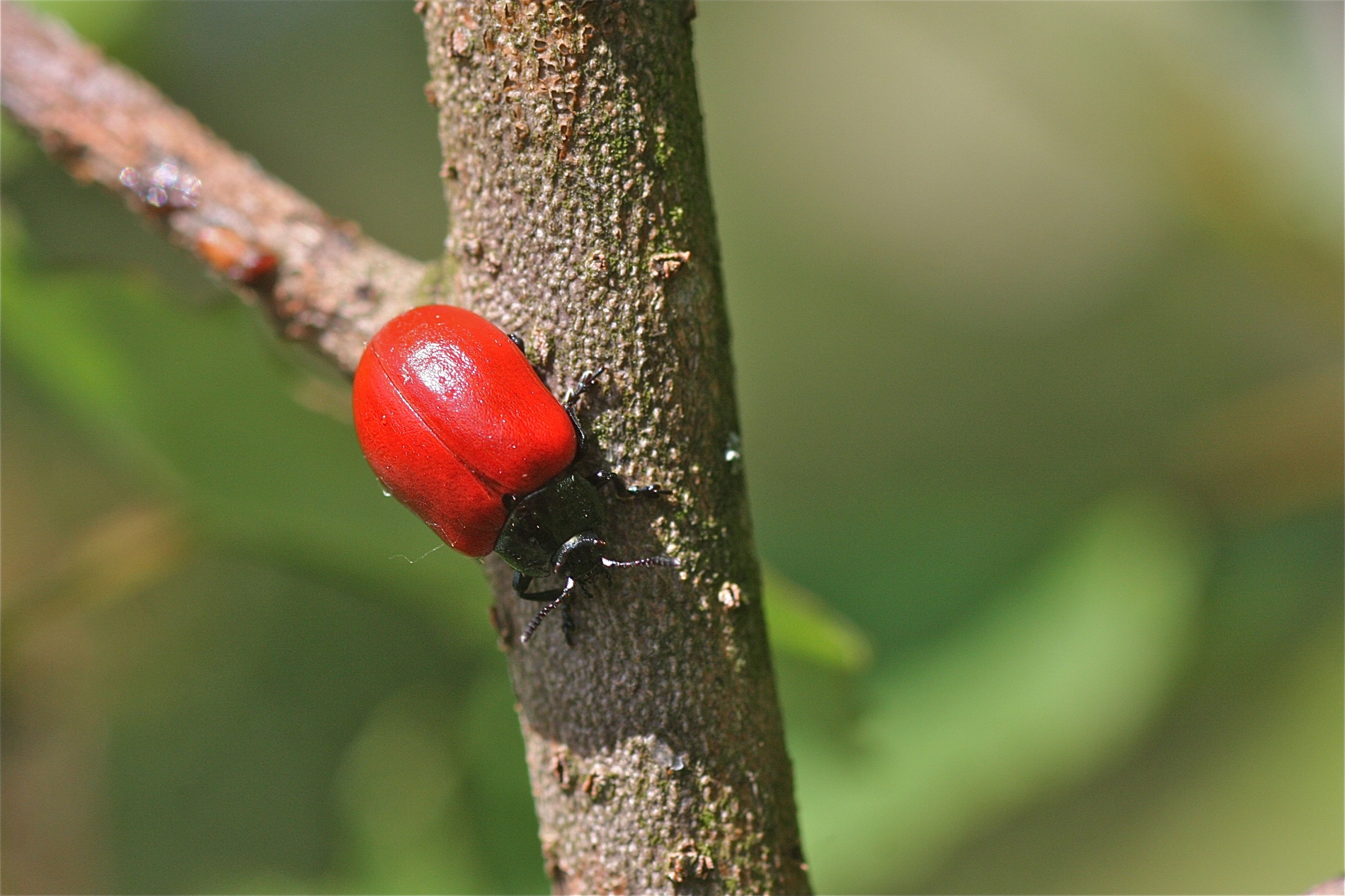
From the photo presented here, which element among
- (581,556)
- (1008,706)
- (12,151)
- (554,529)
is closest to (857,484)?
(1008,706)

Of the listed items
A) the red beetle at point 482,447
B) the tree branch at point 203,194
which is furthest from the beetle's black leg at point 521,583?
the tree branch at point 203,194

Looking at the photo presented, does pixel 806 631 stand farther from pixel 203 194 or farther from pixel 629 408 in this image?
Result: pixel 203 194

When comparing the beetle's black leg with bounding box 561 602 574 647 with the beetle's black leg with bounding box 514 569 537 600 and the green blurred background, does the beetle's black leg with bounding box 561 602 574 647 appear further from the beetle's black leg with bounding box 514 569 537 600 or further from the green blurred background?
the green blurred background

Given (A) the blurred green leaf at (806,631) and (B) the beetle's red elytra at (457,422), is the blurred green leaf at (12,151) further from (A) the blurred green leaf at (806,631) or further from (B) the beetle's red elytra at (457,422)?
(A) the blurred green leaf at (806,631)

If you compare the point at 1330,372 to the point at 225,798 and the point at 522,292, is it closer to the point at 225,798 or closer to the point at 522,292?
the point at 522,292

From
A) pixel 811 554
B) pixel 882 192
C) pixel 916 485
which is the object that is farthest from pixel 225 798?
pixel 882 192

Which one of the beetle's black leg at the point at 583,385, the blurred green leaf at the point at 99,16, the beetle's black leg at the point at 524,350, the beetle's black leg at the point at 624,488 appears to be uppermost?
the blurred green leaf at the point at 99,16

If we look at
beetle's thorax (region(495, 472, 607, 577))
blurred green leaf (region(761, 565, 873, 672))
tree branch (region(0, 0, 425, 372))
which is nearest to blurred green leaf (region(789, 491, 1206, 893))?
blurred green leaf (region(761, 565, 873, 672))
